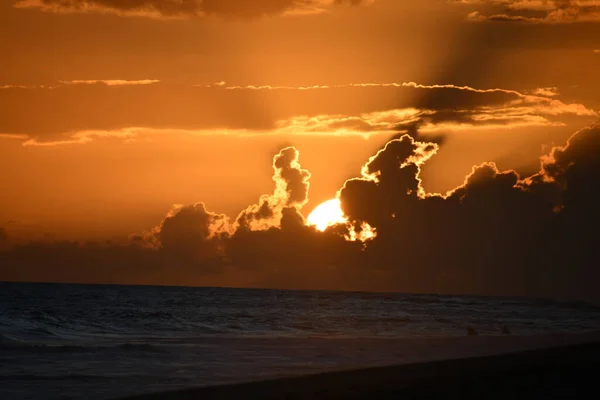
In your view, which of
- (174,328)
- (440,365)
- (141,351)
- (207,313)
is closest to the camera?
(440,365)

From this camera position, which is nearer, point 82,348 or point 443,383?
point 443,383

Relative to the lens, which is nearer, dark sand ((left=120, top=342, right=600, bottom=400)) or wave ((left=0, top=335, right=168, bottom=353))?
dark sand ((left=120, top=342, right=600, bottom=400))

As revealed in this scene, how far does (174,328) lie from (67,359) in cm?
2551

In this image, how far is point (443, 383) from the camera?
20047mm

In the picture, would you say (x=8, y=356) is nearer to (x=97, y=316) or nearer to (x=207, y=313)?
(x=97, y=316)

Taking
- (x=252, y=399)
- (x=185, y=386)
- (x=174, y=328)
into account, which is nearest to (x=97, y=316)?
(x=174, y=328)

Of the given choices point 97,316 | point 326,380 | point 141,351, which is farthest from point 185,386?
point 97,316

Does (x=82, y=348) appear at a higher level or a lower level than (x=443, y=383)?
higher

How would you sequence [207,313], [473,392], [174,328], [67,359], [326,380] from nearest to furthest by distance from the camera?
[473,392] < [326,380] < [67,359] < [174,328] < [207,313]

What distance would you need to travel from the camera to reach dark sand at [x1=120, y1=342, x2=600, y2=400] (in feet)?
59.7

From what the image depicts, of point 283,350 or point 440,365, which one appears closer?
point 440,365

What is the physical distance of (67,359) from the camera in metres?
30.1

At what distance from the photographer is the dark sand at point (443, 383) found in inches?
716

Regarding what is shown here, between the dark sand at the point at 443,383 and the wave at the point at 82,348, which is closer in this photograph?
the dark sand at the point at 443,383
